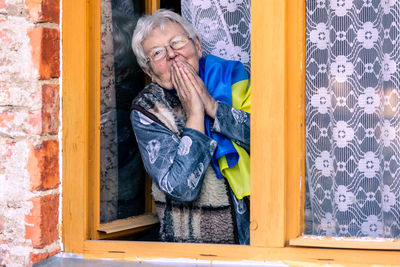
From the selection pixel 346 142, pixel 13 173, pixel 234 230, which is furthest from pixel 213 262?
pixel 13 173

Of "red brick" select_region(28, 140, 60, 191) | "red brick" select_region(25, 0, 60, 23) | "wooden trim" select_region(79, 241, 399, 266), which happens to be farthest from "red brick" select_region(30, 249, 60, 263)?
"red brick" select_region(25, 0, 60, 23)

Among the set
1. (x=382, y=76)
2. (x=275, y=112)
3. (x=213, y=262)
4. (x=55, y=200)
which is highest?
(x=382, y=76)

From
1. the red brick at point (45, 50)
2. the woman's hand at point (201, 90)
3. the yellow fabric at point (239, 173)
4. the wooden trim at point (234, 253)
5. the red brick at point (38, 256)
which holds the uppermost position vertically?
the red brick at point (45, 50)

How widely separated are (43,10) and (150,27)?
24.4 inches

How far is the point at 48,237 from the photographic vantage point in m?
2.34

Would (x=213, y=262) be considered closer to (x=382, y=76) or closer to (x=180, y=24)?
(x=382, y=76)

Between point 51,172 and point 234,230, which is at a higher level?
point 51,172

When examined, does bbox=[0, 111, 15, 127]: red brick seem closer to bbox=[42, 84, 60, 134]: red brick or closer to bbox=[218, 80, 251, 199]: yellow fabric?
bbox=[42, 84, 60, 134]: red brick

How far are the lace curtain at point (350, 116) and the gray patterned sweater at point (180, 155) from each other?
476mm

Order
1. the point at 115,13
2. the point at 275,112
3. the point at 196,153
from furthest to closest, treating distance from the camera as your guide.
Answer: the point at 115,13, the point at 196,153, the point at 275,112

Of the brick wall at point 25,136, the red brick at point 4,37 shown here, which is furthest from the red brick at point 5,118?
the red brick at point 4,37

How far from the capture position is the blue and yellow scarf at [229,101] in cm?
260

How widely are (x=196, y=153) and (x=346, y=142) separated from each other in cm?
64

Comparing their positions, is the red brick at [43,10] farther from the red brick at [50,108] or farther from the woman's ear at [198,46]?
the woman's ear at [198,46]
